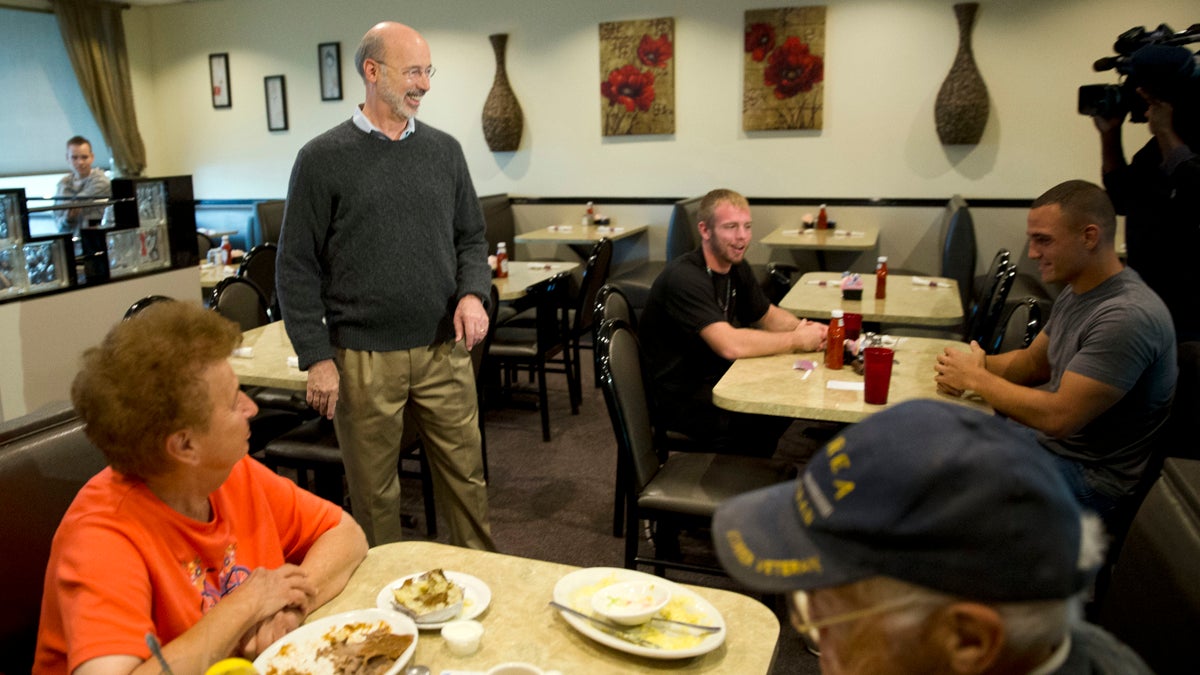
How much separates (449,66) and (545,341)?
419 cm

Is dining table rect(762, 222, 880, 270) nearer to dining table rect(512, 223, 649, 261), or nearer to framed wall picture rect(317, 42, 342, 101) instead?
dining table rect(512, 223, 649, 261)

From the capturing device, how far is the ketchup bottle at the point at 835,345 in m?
2.74

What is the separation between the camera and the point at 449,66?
25.3 ft

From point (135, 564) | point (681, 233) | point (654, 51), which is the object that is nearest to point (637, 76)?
point (654, 51)

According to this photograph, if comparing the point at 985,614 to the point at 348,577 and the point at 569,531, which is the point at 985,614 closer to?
the point at 348,577

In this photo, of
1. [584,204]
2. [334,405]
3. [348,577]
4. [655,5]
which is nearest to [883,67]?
[655,5]

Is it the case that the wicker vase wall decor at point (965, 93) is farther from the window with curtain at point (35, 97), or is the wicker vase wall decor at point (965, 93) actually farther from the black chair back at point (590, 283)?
the window with curtain at point (35, 97)

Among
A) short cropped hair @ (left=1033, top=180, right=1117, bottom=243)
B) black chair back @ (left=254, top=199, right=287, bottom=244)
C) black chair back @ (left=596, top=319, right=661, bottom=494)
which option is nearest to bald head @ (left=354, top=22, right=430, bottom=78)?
black chair back @ (left=596, top=319, right=661, bottom=494)

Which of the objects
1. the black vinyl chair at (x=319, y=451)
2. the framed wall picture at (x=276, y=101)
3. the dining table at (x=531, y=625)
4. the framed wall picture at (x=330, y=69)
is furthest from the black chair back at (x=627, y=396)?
the framed wall picture at (x=276, y=101)

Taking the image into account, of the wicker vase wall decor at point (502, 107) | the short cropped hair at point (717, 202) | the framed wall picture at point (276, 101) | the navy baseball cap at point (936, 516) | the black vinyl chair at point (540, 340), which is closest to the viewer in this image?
the navy baseball cap at point (936, 516)

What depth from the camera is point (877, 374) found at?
7.77ft

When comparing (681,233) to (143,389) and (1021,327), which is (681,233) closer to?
(1021,327)

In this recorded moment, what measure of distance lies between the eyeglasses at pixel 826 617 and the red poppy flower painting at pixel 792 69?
20.8ft

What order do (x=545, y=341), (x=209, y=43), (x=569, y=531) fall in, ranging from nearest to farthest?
1. (x=569, y=531)
2. (x=545, y=341)
3. (x=209, y=43)
